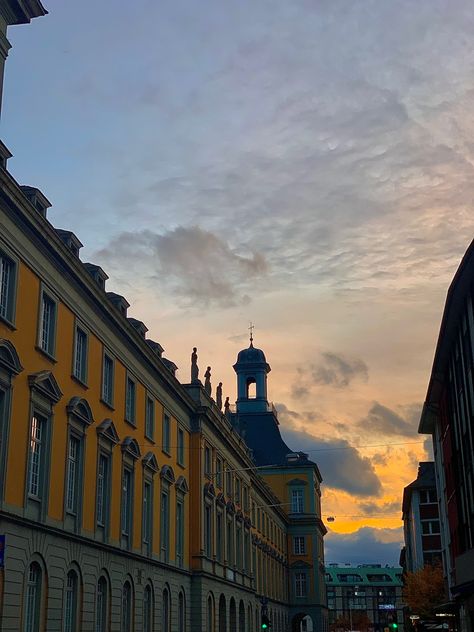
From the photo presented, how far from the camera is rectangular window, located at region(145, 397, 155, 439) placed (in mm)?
37625

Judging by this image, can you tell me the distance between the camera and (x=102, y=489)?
31078 millimetres

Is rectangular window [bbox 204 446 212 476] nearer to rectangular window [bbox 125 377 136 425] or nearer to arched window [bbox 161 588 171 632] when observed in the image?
arched window [bbox 161 588 171 632]

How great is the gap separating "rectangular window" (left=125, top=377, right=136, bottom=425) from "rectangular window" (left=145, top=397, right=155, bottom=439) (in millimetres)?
1979

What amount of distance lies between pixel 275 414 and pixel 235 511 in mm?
42810

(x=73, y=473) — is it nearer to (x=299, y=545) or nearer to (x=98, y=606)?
(x=98, y=606)

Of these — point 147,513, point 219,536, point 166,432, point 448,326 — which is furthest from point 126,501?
point 219,536

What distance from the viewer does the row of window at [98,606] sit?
24016 millimetres

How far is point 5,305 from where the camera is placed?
76.0 ft

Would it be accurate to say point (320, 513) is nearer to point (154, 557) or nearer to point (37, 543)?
point (154, 557)

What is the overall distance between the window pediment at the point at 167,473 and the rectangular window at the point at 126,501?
5.01 meters

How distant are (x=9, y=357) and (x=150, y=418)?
1628 centimetres

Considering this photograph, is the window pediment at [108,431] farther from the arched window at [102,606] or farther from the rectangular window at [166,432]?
the rectangular window at [166,432]

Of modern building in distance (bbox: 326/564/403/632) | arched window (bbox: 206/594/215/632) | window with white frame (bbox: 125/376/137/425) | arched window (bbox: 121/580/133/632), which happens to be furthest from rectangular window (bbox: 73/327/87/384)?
modern building in distance (bbox: 326/564/403/632)

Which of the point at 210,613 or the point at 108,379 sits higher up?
the point at 108,379
